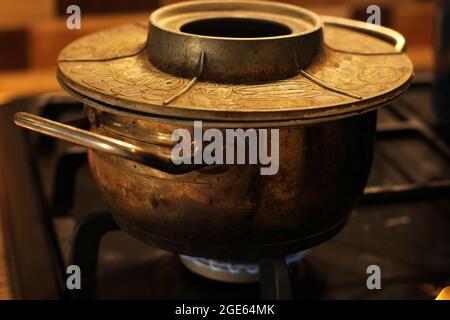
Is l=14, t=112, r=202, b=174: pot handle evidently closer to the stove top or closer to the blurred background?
the stove top

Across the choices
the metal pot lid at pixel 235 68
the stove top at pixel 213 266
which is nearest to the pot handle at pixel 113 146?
the metal pot lid at pixel 235 68

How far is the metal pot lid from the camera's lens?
676 mm

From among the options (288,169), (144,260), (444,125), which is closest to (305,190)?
(288,169)

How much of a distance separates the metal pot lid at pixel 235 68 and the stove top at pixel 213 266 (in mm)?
207

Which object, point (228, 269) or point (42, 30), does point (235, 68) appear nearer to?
point (228, 269)

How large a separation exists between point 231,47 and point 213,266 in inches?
12.0

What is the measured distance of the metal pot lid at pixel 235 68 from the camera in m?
0.68

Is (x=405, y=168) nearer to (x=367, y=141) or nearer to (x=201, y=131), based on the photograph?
(x=367, y=141)

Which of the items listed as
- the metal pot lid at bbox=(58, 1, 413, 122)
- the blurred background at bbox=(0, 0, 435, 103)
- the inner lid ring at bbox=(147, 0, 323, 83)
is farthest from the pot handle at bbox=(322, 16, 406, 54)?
the blurred background at bbox=(0, 0, 435, 103)

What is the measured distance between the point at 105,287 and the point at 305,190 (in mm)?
314

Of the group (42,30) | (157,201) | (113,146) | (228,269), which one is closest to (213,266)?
(228,269)

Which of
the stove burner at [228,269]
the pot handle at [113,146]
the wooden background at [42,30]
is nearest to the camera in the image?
the pot handle at [113,146]

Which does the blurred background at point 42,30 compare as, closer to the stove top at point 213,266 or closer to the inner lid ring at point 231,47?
the stove top at point 213,266

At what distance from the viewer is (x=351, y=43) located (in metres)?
0.90
